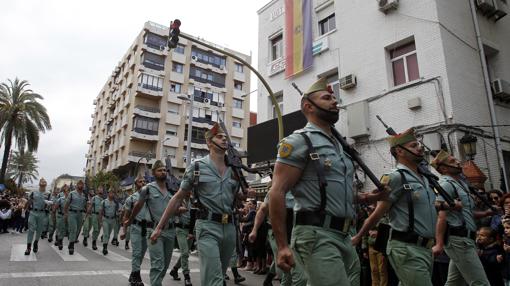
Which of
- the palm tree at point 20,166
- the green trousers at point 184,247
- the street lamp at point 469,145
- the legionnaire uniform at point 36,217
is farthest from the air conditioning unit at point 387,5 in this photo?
the palm tree at point 20,166

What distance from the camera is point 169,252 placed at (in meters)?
5.82

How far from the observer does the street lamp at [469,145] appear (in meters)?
9.66

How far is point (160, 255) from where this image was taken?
545cm

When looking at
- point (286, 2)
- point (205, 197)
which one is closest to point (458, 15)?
point (286, 2)

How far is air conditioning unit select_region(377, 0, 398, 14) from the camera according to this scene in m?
12.1

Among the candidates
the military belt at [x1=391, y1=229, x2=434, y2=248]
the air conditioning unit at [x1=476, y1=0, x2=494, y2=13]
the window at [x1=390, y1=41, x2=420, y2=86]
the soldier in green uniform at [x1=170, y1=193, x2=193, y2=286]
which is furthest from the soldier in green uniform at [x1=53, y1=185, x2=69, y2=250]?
the air conditioning unit at [x1=476, y1=0, x2=494, y2=13]

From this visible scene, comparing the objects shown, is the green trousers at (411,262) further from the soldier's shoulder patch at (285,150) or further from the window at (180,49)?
the window at (180,49)

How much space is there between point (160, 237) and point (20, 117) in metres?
25.8

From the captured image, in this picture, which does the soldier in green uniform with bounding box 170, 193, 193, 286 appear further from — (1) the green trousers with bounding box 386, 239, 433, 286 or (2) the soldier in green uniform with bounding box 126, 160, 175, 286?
(1) the green trousers with bounding box 386, 239, 433, 286

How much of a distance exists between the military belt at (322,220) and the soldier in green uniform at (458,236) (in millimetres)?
1805

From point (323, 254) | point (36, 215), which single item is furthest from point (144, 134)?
point (323, 254)

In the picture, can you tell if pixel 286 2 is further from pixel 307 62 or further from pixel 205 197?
pixel 205 197

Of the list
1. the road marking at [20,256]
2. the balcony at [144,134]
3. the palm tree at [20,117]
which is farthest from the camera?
the balcony at [144,134]

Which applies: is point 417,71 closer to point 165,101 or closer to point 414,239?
point 414,239
